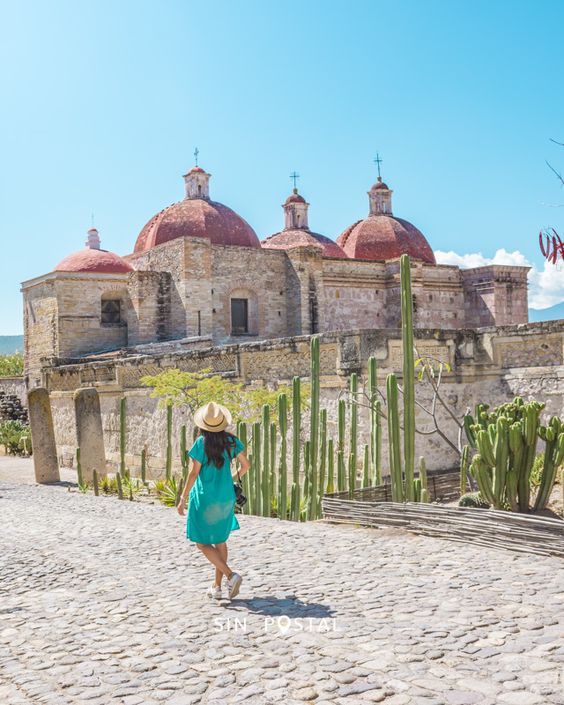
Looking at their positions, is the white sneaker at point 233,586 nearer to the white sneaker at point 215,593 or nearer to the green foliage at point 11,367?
the white sneaker at point 215,593

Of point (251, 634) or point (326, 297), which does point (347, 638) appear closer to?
point (251, 634)

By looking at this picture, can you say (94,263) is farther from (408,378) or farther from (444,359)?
(408,378)

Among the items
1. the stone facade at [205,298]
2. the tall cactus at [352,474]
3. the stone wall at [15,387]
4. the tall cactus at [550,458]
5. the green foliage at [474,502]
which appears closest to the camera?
the tall cactus at [550,458]

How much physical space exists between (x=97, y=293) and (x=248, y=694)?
2468cm

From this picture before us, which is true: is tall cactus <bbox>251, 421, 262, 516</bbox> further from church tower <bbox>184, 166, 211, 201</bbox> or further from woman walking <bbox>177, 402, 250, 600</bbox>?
church tower <bbox>184, 166, 211, 201</bbox>

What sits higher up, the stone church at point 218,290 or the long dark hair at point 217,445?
the stone church at point 218,290

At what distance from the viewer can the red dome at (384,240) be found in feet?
107

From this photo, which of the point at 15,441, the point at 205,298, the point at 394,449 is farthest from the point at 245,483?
the point at 205,298

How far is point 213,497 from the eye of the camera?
532cm

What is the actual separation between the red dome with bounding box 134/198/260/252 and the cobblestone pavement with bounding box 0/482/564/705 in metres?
22.2

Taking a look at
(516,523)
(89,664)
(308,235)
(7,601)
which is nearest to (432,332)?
(516,523)

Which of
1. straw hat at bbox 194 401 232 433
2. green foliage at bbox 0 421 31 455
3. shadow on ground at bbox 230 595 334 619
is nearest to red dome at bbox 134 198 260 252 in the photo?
green foliage at bbox 0 421 31 455

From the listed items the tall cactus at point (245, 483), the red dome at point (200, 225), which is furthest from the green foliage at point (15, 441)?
the tall cactus at point (245, 483)

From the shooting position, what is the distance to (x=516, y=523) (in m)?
6.39
